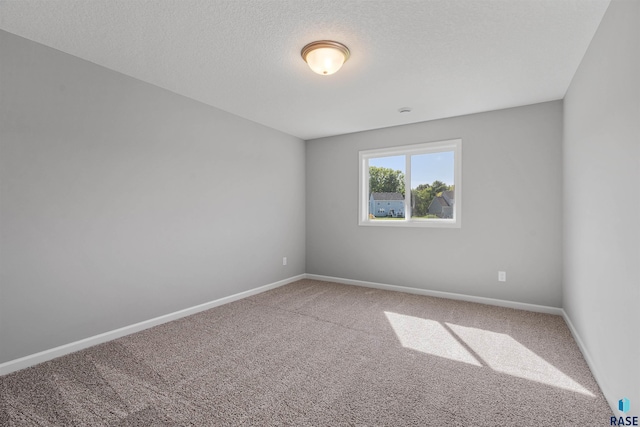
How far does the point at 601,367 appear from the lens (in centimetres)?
200

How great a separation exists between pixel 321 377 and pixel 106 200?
93.5 inches

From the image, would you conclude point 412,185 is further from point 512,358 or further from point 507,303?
point 512,358

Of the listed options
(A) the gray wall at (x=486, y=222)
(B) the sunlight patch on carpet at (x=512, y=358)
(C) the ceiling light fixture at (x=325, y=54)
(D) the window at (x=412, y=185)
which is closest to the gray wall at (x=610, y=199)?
(B) the sunlight patch on carpet at (x=512, y=358)

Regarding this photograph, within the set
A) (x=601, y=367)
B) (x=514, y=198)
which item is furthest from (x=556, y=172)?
(x=601, y=367)

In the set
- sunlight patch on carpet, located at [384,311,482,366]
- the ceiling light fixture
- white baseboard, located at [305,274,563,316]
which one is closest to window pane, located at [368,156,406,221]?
white baseboard, located at [305,274,563,316]

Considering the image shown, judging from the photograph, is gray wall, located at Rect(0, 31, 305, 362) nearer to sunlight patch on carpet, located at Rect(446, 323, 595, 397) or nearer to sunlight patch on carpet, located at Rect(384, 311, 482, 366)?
sunlight patch on carpet, located at Rect(384, 311, 482, 366)

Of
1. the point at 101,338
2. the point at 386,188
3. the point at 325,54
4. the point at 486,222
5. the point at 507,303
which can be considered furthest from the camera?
the point at 386,188

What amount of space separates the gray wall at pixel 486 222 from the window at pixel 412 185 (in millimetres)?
99

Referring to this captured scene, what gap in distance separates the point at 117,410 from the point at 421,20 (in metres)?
3.07

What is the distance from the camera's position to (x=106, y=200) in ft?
8.96

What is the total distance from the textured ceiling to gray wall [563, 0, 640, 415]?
363mm

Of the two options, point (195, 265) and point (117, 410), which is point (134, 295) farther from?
point (117, 410)

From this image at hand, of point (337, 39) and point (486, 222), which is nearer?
point (337, 39)

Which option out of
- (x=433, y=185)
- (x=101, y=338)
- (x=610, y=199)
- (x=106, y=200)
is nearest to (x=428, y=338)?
(x=610, y=199)
